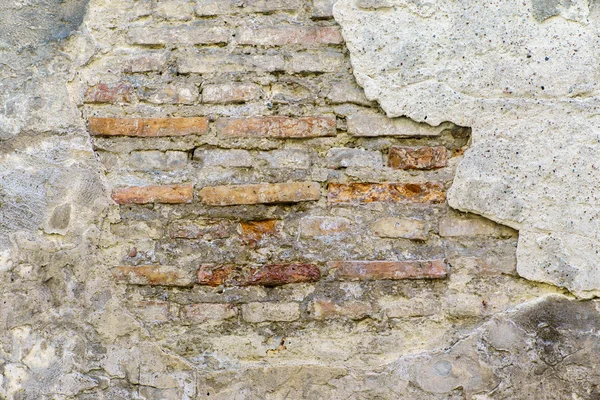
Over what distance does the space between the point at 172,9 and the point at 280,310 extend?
0.98 metres

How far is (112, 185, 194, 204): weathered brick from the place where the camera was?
5.78 feet

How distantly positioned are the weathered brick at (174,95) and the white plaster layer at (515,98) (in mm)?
501

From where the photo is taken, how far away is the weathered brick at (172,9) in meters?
1.83

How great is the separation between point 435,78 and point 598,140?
0.49 m

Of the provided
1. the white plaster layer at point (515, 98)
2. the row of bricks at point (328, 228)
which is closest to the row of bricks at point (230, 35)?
the white plaster layer at point (515, 98)

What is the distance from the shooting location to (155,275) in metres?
1.75

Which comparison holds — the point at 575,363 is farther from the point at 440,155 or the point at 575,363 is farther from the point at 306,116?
the point at 306,116

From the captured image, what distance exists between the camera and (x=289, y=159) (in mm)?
1764

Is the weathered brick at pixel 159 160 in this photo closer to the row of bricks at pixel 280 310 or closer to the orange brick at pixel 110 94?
the orange brick at pixel 110 94

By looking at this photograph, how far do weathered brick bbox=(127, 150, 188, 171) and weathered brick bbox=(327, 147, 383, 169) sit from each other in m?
0.45

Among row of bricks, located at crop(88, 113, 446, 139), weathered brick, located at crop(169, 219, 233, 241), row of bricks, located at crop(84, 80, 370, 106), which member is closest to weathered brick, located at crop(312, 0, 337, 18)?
row of bricks, located at crop(84, 80, 370, 106)

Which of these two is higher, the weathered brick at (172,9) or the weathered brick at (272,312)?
the weathered brick at (172,9)

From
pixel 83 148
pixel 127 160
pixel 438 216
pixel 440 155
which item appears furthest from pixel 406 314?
pixel 83 148

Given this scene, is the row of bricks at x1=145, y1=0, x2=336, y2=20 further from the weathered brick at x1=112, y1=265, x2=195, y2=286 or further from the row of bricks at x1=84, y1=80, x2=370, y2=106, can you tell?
the weathered brick at x1=112, y1=265, x2=195, y2=286
